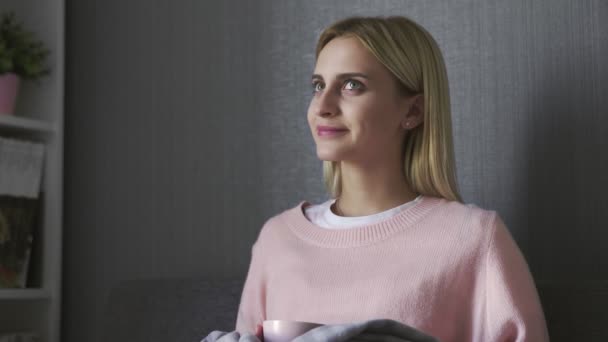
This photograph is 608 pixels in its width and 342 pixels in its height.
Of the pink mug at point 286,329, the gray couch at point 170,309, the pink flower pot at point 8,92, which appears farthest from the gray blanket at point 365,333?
the pink flower pot at point 8,92

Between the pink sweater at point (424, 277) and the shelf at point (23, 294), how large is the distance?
2.82ft

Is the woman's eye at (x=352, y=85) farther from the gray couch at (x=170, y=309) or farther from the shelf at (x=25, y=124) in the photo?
the shelf at (x=25, y=124)

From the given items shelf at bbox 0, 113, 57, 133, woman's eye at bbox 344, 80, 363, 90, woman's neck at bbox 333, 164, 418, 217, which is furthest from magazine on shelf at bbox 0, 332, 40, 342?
woman's eye at bbox 344, 80, 363, 90

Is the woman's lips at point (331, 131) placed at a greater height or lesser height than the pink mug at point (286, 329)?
greater

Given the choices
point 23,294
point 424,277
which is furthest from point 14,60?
point 424,277

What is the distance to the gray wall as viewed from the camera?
1601 mm

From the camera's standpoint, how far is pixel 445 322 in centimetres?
141

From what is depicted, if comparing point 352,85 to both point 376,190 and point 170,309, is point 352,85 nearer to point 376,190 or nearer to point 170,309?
point 376,190

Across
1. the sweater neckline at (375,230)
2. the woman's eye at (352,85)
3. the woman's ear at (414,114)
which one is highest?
the woman's eye at (352,85)

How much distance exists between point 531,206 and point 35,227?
1.28 metres

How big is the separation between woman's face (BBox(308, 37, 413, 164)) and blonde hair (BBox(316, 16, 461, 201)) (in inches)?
0.8

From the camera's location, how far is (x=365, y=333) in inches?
45.8

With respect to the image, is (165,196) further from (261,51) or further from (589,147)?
(589,147)

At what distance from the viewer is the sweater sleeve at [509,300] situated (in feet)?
4.38
